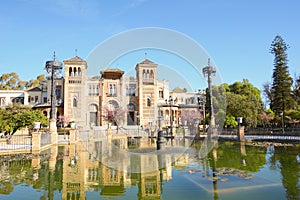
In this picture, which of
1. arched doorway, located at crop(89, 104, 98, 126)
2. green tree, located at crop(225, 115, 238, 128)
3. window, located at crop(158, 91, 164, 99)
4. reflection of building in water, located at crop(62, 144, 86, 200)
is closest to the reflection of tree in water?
reflection of building in water, located at crop(62, 144, 86, 200)

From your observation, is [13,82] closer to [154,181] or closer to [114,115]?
[114,115]

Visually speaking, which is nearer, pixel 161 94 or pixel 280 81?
pixel 280 81

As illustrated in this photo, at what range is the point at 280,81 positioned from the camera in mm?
28188

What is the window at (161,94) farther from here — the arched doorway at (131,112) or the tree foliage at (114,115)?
the tree foliage at (114,115)

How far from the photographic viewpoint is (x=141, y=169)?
319 inches

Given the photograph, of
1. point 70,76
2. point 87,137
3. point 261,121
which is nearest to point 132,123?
point 70,76

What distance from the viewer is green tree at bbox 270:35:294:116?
2738 cm

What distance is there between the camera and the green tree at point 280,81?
27375 mm

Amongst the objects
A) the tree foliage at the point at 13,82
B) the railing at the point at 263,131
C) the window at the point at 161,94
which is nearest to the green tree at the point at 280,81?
the railing at the point at 263,131

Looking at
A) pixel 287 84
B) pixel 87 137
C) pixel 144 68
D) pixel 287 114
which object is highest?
pixel 144 68

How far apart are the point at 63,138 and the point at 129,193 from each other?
1740 centimetres

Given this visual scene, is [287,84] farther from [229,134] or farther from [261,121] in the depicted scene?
[229,134]

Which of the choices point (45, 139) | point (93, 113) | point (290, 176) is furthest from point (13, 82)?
point (290, 176)

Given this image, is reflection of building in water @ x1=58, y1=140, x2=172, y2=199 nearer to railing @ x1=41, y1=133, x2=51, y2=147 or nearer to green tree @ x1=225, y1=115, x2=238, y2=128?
railing @ x1=41, y1=133, x2=51, y2=147
